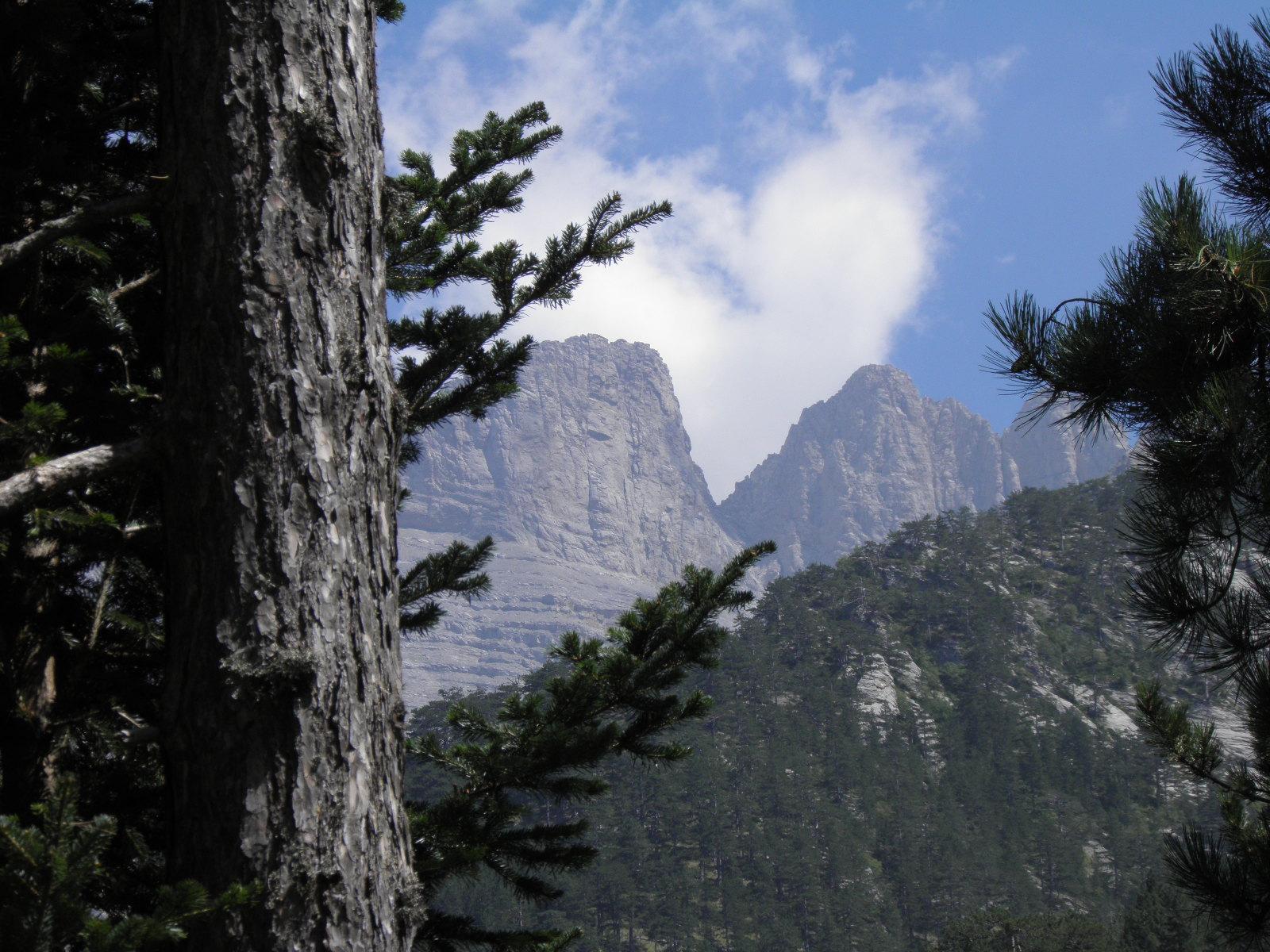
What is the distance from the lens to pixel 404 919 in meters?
1.87

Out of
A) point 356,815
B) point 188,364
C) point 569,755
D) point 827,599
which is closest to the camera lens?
point 356,815

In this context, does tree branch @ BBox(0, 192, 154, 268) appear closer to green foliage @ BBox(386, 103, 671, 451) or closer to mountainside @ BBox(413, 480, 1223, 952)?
green foliage @ BBox(386, 103, 671, 451)

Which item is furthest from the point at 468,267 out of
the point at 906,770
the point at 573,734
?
the point at 906,770

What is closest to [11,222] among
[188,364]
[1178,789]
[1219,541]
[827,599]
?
[188,364]

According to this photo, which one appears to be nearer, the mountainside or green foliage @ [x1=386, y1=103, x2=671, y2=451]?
green foliage @ [x1=386, y1=103, x2=671, y2=451]

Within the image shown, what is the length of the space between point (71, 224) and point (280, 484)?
3.13 feet

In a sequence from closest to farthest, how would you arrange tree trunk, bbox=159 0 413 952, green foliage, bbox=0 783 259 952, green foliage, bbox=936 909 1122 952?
1. green foliage, bbox=0 783 259 952
2. tree trunk, bbox=159 0 413 952
3. green foliage, bbox=936 909 1122 952

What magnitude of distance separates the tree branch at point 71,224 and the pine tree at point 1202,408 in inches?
153

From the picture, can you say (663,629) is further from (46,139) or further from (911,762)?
(911,762)

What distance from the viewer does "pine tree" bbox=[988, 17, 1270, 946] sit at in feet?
14.2

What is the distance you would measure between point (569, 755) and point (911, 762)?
71.0 metres

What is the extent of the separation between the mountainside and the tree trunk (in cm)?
3919

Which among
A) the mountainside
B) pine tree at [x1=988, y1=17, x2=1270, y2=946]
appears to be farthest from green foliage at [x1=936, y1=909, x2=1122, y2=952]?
pine tree at [x1=988, y1=17, x2=1270, y2=946]

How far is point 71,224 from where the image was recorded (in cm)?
232
